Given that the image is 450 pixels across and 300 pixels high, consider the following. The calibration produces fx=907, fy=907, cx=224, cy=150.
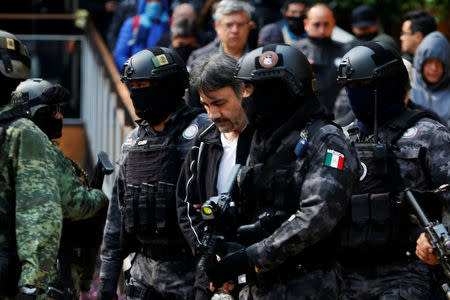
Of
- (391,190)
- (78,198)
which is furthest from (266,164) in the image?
(78,198)

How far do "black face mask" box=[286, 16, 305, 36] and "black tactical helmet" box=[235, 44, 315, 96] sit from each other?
17.8ft

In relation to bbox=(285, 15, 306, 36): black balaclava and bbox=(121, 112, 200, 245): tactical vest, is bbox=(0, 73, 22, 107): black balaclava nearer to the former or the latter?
bbox=(121, 112, 200, 245): tactical vest

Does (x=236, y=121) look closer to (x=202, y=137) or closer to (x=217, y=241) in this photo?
(x=202, y=137)

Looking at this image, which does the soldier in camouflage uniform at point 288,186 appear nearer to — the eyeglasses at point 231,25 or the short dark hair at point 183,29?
the eyeglasses at point 231,25

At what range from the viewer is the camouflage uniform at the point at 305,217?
440cm

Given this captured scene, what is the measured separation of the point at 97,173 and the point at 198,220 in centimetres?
129

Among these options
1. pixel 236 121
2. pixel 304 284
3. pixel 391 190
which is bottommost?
pixel 304 284

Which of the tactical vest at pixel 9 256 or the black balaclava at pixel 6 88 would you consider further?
the black balaclava at pixel 6 88

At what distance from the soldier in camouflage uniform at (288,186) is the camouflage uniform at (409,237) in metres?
0.74

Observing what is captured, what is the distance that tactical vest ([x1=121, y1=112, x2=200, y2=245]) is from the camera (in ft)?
18.2

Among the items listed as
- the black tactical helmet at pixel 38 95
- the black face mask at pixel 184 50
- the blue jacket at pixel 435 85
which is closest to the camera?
the black tactical helmet at pixel 38 95

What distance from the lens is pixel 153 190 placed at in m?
5.60

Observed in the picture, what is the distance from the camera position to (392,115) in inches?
217

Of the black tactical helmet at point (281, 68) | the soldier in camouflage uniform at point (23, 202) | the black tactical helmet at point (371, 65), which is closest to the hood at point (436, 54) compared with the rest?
the black tactical helmet at point (371, 65)
